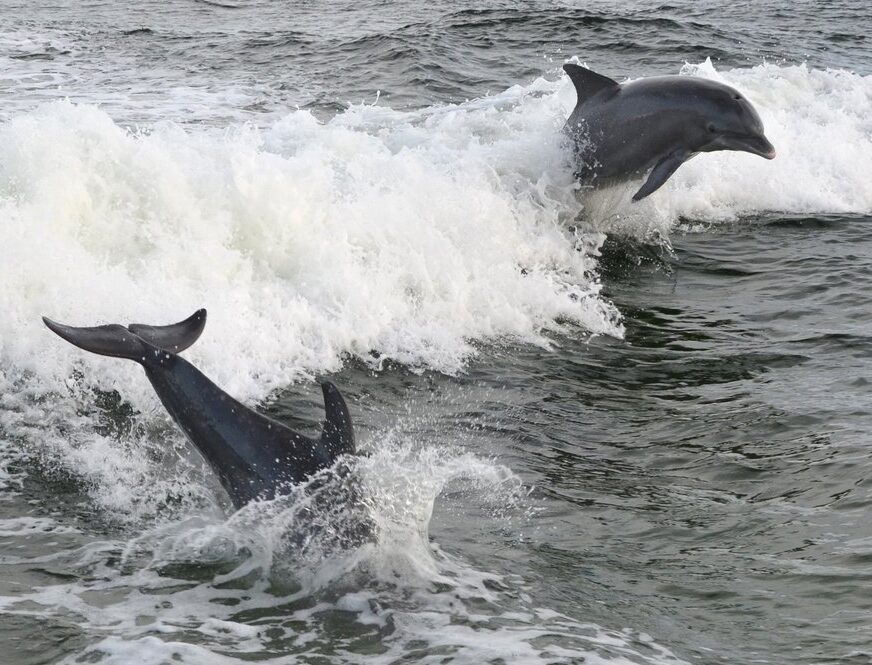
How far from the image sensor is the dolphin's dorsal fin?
40.6ft

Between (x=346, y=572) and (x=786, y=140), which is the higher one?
(x=786, y=140)

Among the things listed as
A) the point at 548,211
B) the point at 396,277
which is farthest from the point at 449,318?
the point at 548,211

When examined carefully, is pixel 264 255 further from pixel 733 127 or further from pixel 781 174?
pixel 781 174

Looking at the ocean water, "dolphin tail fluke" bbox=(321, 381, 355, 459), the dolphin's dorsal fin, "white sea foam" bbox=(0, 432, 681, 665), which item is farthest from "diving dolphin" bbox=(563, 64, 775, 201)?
"dolphin tail fluke" bbox=(321, 381, 355, 459)

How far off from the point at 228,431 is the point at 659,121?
787 centimetres

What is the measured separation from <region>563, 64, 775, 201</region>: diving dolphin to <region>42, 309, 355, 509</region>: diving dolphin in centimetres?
747

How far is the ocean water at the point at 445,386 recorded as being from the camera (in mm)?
5488

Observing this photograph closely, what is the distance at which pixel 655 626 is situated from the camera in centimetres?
Result: 553

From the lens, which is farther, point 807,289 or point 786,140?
point 786,140

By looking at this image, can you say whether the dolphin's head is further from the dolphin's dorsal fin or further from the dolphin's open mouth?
the dolphin's dorsal fin

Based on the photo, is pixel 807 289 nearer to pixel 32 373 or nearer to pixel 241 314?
pixel 241 314

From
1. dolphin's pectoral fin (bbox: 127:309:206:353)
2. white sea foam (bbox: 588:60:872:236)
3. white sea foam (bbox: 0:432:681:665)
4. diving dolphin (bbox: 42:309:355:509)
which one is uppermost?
white sea foam (bbox: 588:60:872:236)

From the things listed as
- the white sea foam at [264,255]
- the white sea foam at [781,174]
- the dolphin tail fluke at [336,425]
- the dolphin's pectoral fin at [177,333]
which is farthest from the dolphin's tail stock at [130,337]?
the white sea foam at [781,174]

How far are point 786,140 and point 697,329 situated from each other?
768 centimetres
